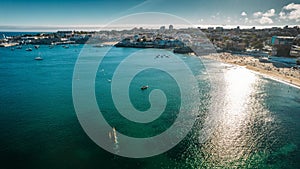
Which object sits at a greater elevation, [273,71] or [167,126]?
[273,71]

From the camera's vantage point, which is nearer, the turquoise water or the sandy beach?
the turquoise water

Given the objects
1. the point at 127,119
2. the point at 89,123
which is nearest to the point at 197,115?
the point at 127,119

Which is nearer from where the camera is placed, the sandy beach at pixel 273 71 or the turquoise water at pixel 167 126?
the turquoise water at pixel 167 126

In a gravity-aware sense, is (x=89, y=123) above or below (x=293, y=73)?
below

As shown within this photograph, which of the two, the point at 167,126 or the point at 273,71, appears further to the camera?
the point at 273,71

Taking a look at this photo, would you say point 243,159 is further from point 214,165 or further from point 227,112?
point 227,112

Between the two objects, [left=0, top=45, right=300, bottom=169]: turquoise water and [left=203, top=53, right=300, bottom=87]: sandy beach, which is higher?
[left=203, top=53, right=300, bottom=87]: sandy beach

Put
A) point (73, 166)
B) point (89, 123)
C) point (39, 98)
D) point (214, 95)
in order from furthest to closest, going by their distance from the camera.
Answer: point (214, 95)
point (39, 98)
point (89, 123)
point (73, 166)

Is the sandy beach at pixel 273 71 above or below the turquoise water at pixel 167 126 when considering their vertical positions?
above
